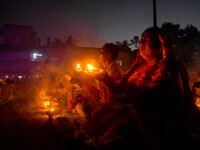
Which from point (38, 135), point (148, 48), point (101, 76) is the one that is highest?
point (148, 48)

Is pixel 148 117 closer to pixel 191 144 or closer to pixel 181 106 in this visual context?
→ pixel 181 106

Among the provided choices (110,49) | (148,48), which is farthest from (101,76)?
(110,49)

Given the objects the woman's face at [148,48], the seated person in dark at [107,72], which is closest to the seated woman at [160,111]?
the woman's face at [148,48]

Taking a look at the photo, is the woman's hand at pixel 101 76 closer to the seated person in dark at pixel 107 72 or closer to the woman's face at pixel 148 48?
the woman's face at pixel 148 48

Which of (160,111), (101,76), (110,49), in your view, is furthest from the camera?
(110,49)

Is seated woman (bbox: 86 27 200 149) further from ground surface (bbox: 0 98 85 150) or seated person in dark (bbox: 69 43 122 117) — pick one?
seated person in dark (bbox: 69 43 122 117)

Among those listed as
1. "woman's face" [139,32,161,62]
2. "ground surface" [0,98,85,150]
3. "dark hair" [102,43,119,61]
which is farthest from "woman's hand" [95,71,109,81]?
"dark hair" [102,43,119,61]

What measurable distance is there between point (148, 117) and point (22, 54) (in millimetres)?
29137

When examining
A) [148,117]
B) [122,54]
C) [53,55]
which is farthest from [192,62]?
[53,55]

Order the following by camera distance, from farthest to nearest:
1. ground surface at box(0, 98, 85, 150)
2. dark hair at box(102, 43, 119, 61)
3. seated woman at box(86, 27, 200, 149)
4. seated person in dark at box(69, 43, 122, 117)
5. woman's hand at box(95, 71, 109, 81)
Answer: dark hair at box(102, 43, 119, 61)
seated person in dark at box(69, 43, 122, 117)
ground surface at box(0, 98, 85, 150)
woman's hand at box(95, 71, 109, 81)
seated woman at box(86, 27, 200, 149)

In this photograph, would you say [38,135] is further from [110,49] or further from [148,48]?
[148,48]

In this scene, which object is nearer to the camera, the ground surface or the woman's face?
the woman's face

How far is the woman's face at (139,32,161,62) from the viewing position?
7.66 ft

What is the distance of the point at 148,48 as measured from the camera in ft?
7.80
